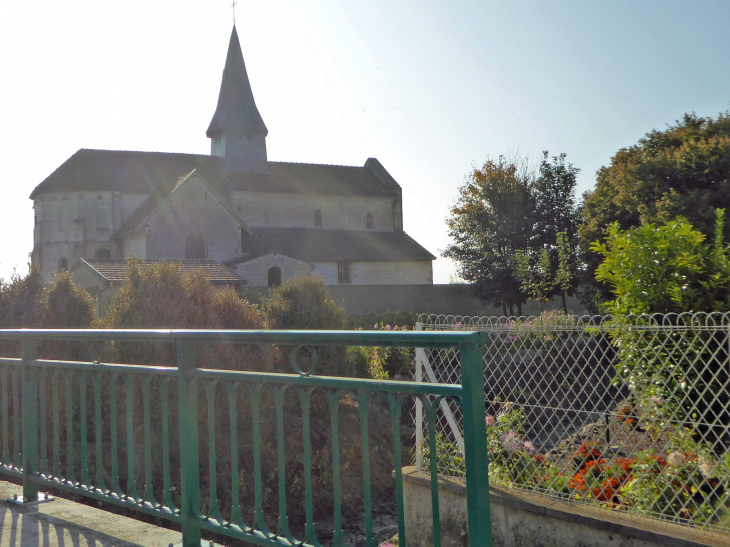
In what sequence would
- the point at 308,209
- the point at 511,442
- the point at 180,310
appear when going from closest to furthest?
the point at 511,442 → the point at 180,310 → the point at 308,209

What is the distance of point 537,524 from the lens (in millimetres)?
4594

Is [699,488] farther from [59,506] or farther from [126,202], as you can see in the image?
[126,202]

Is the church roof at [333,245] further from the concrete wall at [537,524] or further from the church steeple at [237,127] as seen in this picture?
the concrete wall at [537,524]

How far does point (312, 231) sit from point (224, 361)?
3053 centimetres

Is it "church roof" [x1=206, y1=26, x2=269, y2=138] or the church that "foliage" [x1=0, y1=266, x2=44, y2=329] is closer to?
the church

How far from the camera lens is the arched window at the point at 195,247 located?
3070 centimetres

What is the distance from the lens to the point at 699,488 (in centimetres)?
392

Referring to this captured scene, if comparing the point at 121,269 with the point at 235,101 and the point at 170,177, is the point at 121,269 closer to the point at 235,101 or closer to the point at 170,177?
the point at 170,177

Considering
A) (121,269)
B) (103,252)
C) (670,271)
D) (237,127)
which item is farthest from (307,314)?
(237,127)

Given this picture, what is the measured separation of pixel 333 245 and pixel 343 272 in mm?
2139

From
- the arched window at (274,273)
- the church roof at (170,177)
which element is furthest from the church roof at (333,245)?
the church roof at (170,177)

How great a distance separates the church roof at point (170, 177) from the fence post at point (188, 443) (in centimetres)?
3500

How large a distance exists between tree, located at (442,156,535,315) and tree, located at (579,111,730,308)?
7437 millimetres

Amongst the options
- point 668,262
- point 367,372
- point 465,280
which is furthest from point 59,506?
point 465,280
